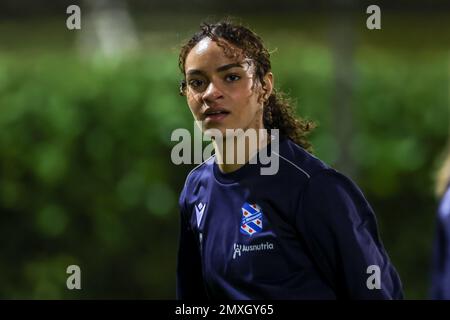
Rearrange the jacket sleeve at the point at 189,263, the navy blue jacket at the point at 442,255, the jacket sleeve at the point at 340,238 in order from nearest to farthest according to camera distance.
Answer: the jacket sleeve at the point at 340,238, the jacket sleeve at the point at 189,263, the navy blue jacket at the point at 442,255

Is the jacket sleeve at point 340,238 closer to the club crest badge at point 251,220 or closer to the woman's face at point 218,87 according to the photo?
the club crest badge at point 251,220

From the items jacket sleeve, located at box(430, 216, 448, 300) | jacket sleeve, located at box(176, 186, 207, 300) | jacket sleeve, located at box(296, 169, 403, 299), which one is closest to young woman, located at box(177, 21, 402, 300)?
jacket sleeve, located at box(296, 169, 403, 299)

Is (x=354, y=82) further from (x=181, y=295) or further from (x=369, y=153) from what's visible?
(x=181, y=295)

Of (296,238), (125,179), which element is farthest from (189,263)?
(125,179)

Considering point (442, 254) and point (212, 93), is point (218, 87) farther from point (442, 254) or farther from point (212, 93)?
point (442, 254)

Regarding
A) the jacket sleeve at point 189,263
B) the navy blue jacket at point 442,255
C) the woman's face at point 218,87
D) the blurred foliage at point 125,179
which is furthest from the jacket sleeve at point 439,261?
the woman's face at point 218,87

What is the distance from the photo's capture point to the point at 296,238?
2928 mm

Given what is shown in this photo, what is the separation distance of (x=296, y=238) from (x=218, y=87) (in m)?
0.49

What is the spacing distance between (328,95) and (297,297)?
3.36 metres

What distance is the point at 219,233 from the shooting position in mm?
3088

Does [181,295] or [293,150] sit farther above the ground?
[293,150]

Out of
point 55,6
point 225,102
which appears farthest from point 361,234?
point 55,6

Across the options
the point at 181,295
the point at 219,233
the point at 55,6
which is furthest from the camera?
the point at 55,6

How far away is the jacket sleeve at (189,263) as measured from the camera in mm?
3338
